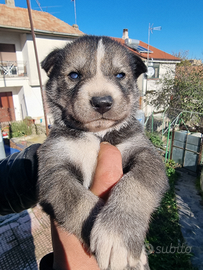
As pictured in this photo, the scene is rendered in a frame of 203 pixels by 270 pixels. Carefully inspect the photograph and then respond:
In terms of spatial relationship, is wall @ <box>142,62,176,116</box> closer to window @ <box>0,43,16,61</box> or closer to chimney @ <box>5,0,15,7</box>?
window @ <box>0,43,16,61</box>

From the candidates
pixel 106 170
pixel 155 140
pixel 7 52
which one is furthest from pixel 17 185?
pixel 7 52

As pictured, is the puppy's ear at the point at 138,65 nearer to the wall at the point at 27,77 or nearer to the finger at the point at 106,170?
the finger at the point at 106,170

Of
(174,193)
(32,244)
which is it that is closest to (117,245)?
(32,244)

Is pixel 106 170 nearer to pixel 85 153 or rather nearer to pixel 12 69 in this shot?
pixel 85 153

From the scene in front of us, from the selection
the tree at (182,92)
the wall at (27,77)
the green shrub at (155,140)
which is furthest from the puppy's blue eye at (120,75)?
the wall at (27,77)

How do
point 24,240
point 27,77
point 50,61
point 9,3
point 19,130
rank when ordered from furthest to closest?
point 9,3 < point 27,77 < point 19,130 < point 24,240 < point 50,61

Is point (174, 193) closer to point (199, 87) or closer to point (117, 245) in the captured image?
point (117, 245)
